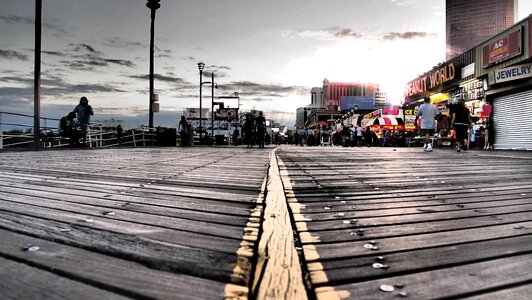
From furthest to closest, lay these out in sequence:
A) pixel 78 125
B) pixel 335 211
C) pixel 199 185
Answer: pixel 78 125
pixel 199 185
pixel 335 211

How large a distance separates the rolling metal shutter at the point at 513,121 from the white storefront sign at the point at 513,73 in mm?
1145

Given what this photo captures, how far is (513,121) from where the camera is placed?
19859 mm

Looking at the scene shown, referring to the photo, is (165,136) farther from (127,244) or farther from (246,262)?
(246,262)

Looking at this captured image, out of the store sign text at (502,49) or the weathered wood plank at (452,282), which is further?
the store sign text at (502,49)

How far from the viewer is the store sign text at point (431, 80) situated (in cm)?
2406

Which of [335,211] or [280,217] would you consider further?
[335,211]

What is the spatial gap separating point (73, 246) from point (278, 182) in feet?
7.98

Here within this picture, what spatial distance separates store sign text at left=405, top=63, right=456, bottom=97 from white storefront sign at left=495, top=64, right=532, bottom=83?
14.2ft

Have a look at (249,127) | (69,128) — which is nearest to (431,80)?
(249,127)

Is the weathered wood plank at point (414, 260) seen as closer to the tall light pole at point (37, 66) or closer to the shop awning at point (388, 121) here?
the tall light pole at point (37, 66)

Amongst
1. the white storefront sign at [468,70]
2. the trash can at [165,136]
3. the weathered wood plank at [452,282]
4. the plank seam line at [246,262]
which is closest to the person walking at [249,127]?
the trash can at [165,136]

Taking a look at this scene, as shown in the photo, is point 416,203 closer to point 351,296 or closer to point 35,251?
point 351,296

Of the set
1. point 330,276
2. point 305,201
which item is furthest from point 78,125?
point 330,276

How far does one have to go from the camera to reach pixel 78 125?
16.2 meters
